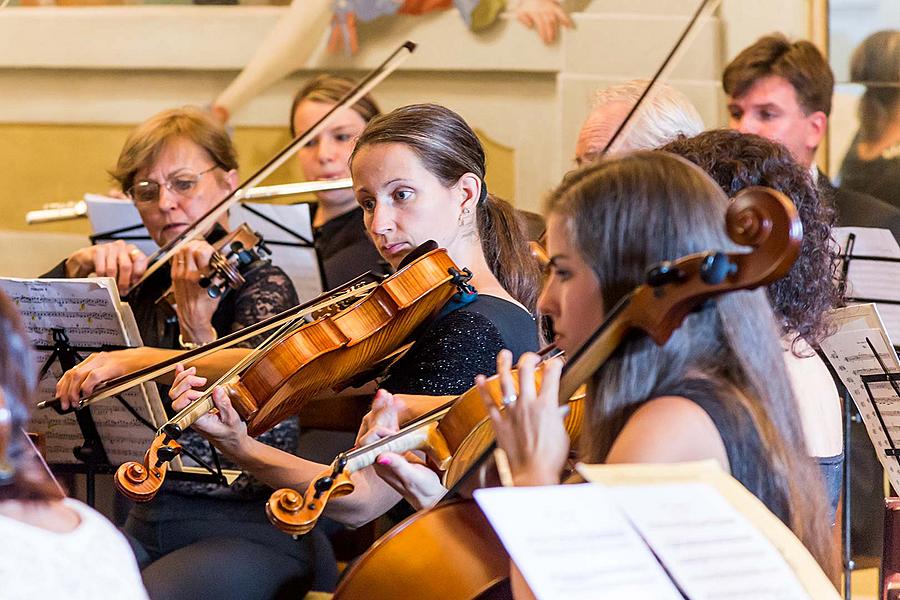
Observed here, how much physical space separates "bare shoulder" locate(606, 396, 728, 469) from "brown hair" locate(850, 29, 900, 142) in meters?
3.25

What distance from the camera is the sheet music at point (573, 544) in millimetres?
913

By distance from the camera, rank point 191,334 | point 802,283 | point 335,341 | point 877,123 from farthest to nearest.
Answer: point 877,123
point 191,334
point 335,341
point 802,283

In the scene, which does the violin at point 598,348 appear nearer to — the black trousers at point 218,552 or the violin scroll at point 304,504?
the violin scroll at point 304,504

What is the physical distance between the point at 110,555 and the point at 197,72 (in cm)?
393

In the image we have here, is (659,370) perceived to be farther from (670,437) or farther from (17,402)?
(17,402)

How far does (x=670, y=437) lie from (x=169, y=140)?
2.05 metres

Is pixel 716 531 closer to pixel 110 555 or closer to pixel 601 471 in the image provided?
pixel 601 471

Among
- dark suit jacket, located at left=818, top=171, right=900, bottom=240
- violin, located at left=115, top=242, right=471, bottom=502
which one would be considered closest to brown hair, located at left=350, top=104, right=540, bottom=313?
violin, located at left=115, top=242, right=471, bottom=502

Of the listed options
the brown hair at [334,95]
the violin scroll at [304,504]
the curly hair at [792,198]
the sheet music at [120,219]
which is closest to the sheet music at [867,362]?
the curly hair at [792,198]

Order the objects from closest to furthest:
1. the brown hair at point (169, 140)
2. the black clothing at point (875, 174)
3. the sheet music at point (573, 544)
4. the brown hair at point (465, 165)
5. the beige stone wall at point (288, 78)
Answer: the sheet music at point (573, 544) < the brown hair at point (465, 165) < the brown hair at point (169, 140) < the black clothing at point (875, 174) < the beige stone wall at point (288, 78)

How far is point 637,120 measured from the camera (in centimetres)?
270

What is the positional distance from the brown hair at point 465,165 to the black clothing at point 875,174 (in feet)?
7.58

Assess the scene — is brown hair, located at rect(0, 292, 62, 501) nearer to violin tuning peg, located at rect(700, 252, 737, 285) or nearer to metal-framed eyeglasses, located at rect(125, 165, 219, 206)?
violin tuning peg, located at rect(700, 252, 737, 285)

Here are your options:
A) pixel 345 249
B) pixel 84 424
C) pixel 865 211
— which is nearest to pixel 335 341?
pixel 84 424
